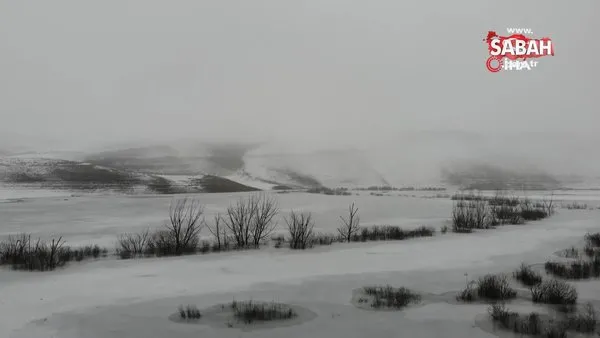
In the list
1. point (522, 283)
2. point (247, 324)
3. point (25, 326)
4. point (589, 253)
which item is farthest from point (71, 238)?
point (589, 253)

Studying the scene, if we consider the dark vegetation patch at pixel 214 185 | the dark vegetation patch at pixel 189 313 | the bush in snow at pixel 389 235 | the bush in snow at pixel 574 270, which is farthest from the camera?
the dark vegetation patch at pixel 214 185

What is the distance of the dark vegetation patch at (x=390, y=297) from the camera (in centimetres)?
988

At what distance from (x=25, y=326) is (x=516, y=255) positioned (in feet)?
56.8

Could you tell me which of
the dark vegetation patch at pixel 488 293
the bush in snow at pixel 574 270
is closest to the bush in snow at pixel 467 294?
the dark vegetation patch at pixel 488 293

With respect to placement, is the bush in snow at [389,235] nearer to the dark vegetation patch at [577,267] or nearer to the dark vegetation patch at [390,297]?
the dark vegetation patch at [577,267]

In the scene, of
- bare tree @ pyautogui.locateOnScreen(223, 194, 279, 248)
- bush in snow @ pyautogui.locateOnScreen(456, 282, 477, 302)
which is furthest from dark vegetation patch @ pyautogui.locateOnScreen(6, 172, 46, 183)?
bush in snow @ pyautogui.locateOnScreen(456, 282, 477, 302)

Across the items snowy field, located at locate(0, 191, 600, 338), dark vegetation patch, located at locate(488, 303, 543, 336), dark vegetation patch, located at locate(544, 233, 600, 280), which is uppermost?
dark vegetation patch, located at locate(544, 233, 600, 280)

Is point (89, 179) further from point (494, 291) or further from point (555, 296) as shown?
→ point (555, 296)

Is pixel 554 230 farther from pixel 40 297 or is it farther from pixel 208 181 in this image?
pixel 208 181

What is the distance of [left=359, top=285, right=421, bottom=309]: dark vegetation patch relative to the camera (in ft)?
32.4

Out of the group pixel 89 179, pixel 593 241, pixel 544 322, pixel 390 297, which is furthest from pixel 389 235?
pixel 89 179

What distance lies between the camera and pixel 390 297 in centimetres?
1041

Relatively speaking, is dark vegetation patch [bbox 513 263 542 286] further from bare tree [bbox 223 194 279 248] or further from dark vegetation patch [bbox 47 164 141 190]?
dark vegetation patch [bbox 47 164 141 190]

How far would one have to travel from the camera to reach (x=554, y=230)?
25.3 m
